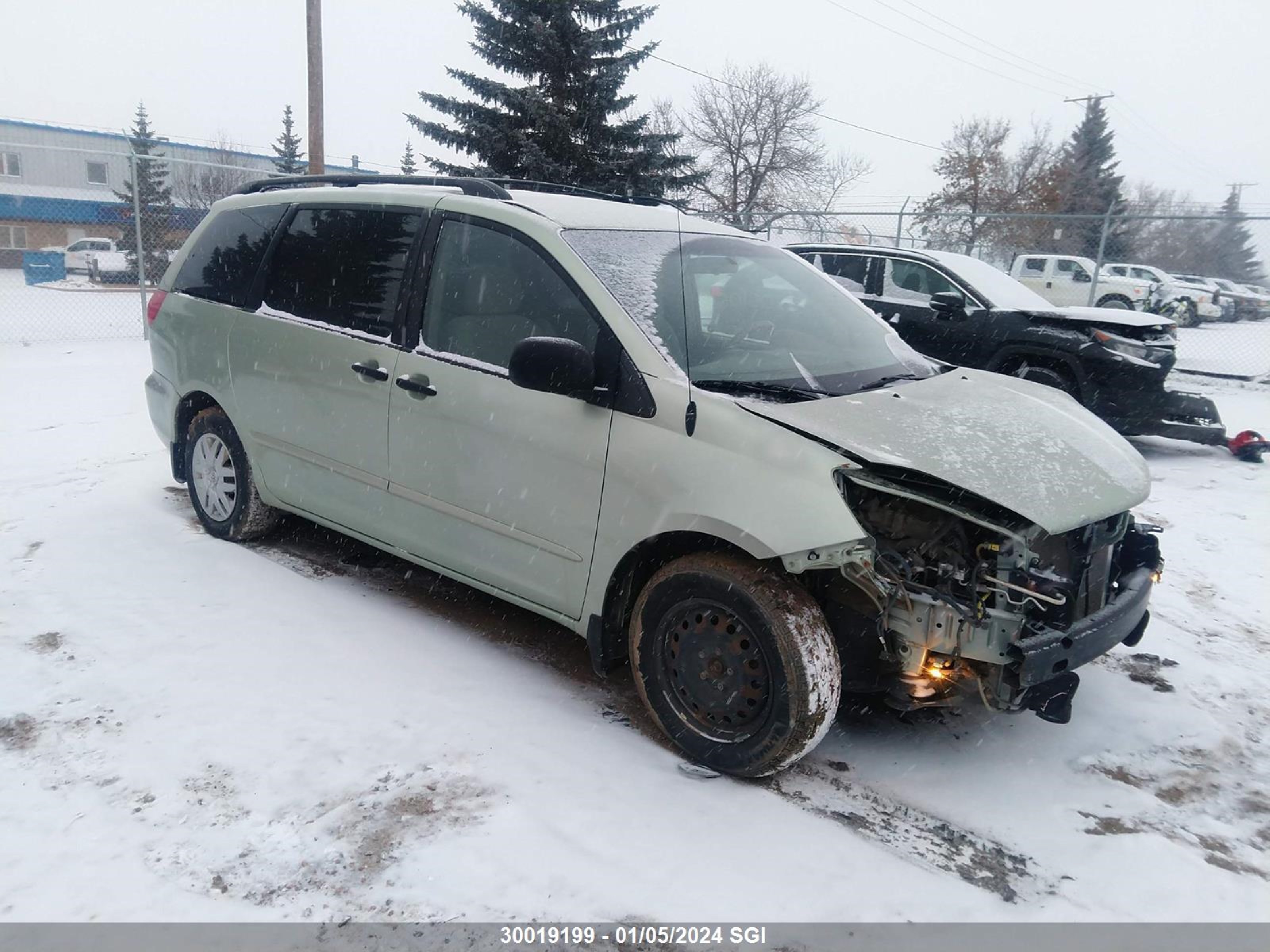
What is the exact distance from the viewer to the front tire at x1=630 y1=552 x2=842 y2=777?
2.94m

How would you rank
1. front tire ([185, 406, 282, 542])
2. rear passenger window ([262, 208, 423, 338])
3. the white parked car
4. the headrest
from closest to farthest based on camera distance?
the headrest, rear passenger window ([262, 208, 423, 338]), front tire ([185, 406, 282, 542]), the white parked car

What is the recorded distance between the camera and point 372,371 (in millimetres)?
4043

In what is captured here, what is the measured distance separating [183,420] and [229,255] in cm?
99

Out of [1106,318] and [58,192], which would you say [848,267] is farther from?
[58,192]

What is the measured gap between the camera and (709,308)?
3.70 metres

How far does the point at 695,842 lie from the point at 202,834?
148 cm

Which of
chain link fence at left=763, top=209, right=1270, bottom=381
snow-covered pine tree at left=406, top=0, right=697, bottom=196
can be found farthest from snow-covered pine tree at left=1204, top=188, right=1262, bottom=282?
snow-covered pine tree at left=406, top=0, right=697, bottom=196

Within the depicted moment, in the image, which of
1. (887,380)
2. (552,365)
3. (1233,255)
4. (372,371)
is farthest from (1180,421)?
(1233,255)

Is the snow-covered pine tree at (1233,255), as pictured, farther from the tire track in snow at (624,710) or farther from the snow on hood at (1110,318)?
the tire track in snow at (624,710)

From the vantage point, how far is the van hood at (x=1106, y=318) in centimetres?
816

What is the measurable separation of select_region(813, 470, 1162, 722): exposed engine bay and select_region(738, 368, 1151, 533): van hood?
81 mm

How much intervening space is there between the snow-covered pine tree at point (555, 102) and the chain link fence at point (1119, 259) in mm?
3374

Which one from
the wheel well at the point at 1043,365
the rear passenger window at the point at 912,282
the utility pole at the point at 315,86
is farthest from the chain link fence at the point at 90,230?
the wheel well at the point at 1043,365

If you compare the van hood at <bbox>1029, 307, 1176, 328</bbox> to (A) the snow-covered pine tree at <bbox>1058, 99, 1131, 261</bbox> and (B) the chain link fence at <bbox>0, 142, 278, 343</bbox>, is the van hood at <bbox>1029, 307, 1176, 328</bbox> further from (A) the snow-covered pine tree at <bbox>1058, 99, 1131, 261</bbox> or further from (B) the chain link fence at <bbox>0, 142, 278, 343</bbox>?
(A) the snow-covered pine tree at <bbox>1058, 99, 1131, 261</bbox>
